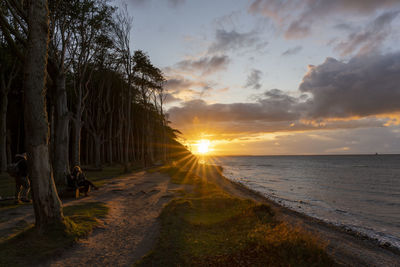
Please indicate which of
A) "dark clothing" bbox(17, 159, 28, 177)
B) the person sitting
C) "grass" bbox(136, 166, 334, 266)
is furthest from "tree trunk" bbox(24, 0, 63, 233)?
the person sitting

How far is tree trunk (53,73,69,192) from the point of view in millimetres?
14188

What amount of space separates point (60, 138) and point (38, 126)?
29.6ft

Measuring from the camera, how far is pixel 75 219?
8.73 metres

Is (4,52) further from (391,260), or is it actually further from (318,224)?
(391,260)

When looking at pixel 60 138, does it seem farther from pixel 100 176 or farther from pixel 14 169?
pixel 100 176

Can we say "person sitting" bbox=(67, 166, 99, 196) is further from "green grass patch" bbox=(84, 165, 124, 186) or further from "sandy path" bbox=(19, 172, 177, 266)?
"green grass patch" bbox=(84, 165, 124, 186)

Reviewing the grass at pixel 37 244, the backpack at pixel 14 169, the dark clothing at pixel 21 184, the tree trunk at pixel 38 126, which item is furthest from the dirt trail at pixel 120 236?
the backpack at pixel 14 169

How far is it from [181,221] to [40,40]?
8.10 m

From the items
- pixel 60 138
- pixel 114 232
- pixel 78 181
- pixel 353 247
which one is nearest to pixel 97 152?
pixel 60 138

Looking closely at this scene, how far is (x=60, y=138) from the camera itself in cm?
1456

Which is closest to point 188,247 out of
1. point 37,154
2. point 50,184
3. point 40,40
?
point 50,184

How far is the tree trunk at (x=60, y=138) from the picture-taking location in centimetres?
1419

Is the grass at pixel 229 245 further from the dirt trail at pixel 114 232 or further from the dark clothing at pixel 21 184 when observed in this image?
the dark clothing at pixel 21 184

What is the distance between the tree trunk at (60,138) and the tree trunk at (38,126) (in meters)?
7.97
